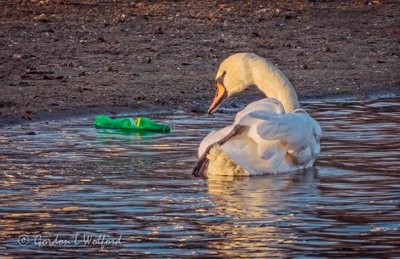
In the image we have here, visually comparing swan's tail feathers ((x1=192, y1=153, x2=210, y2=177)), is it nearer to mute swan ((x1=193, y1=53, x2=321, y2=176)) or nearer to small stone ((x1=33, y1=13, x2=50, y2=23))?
mute swan ((x1=193, y1=53, x2=321, y2=176))

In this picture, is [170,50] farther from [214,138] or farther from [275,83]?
[214,138]

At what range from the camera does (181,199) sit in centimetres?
964

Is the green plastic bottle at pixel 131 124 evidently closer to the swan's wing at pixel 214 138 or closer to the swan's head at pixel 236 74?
the swan's head at pixel 236 74

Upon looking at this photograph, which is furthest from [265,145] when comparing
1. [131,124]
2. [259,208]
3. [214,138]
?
[131,124]

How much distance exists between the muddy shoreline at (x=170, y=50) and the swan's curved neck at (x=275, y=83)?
2.77 metres

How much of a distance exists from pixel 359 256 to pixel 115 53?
10396 millimetres

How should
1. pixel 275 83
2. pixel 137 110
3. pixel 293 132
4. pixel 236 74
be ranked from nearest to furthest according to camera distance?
1. pixel 293 132
2. pixel 275 83
3. pixel 236 74
4. pixel 137 110

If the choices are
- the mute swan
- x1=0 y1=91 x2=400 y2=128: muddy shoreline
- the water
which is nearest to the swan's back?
the mute swan

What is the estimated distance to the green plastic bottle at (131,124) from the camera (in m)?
13.1

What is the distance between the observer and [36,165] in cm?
1107

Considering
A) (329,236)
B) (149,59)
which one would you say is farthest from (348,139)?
(149,59)

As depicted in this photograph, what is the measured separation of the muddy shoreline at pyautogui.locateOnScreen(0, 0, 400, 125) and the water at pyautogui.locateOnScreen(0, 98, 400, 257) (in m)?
2.09

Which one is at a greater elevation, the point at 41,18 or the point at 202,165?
the point at 41,18

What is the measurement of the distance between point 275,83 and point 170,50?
21.2ft
